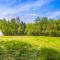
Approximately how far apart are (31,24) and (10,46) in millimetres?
606

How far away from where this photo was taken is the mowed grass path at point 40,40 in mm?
4090

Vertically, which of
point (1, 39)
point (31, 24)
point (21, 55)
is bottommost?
point (21, 55)

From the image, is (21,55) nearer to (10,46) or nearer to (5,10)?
(10,46)

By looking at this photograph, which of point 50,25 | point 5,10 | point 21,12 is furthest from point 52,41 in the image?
point 5,10

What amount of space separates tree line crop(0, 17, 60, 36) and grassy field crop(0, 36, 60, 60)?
10cm

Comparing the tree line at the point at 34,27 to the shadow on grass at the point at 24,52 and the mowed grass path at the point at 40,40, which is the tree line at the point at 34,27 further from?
the shadow on grass at the point at 24,52

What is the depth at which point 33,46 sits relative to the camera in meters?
4.09

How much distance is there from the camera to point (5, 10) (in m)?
4.73

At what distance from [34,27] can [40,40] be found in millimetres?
284

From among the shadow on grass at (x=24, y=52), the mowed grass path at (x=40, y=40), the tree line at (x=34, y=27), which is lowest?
the shadow on grass at (x=24, y=52)

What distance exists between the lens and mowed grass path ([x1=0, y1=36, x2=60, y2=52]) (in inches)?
161

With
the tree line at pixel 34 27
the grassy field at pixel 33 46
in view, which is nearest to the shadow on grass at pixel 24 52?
the grassy field at pixel 33 46

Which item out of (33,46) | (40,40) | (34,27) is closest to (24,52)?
(33,46)

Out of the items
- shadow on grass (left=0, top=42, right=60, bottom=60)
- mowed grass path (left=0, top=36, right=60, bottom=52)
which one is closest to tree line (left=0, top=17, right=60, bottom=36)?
mowed grass path (left=0, top=36, right=60, bottom=52)
